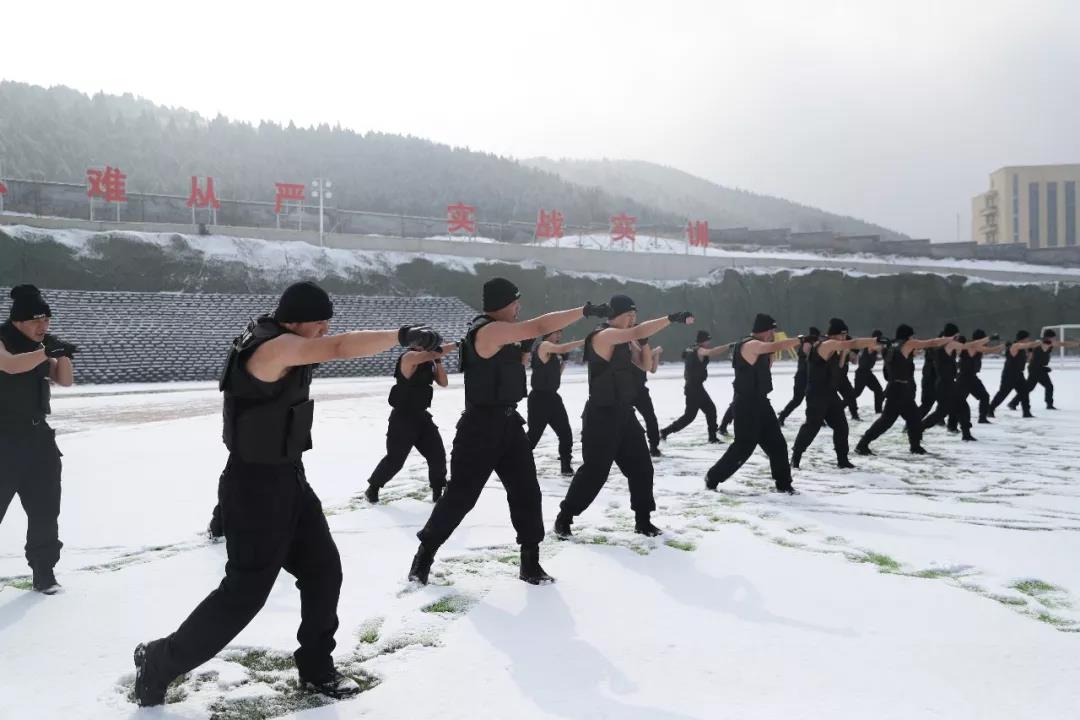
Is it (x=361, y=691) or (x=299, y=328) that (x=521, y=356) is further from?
(x=361, y=691)

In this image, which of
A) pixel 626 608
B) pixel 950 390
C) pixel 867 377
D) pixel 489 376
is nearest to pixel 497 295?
pixel 489 376

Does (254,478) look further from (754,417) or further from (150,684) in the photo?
(754,417)

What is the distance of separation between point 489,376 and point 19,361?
2.72 m

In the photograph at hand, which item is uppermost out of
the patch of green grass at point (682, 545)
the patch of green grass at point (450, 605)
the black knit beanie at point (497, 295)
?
the black knit beanie at point (497, 295)

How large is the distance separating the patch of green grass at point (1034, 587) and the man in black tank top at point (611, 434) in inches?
92.2

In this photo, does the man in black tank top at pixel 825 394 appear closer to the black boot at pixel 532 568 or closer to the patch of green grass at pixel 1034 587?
the patch of green grass at pixel 1034 587

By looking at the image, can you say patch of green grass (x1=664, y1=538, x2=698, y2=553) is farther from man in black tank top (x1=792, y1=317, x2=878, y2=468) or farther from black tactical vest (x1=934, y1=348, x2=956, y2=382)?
black tactical vest (x1=934, y1=348, x2=956, y2=382)

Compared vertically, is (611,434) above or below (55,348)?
below

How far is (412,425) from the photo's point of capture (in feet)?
22.3

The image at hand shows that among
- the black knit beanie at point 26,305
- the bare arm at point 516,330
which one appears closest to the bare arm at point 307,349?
the bare arm at point 516,330

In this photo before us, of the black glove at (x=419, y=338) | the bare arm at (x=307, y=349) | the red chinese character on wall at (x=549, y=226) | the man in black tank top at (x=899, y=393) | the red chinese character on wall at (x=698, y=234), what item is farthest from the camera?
the red chinese character on wall at (x=698, y=234)

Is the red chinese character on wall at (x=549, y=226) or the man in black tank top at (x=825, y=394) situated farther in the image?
the red chinese character on wall at (x=549, y=226)

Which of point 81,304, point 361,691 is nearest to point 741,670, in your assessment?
point 361,691

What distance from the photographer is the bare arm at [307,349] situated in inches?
110
